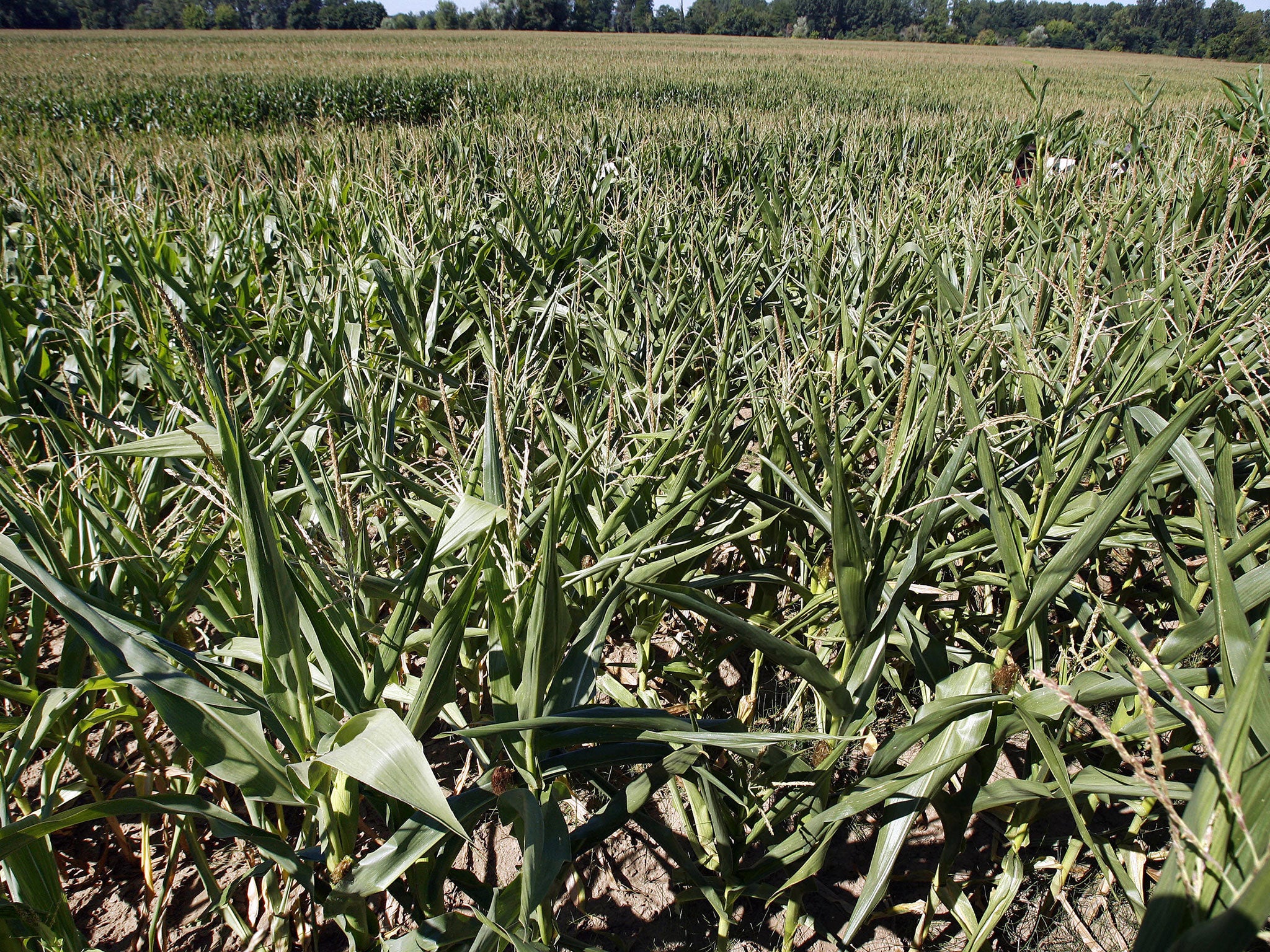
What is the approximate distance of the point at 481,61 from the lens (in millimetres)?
22609

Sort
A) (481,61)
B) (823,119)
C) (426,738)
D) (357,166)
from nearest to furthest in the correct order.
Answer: (426,738), (357,166), (823,119), (481,61)

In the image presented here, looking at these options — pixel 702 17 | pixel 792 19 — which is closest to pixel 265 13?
pixel 702 17

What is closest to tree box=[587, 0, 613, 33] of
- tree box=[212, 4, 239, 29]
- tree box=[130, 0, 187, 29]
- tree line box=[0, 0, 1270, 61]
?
tree line box=[0, 0, 1270, 61]

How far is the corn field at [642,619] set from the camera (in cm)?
99

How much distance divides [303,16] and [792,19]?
51928mm

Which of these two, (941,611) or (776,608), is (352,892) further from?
(941,611)

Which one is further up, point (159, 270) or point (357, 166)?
point (357, 166)

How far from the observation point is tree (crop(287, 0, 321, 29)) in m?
67.1

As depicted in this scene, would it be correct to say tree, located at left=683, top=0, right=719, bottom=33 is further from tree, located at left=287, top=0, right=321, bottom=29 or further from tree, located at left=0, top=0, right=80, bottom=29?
tree, located at left=0, top=0, right=80, bottom=29

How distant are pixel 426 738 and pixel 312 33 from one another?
5203cm

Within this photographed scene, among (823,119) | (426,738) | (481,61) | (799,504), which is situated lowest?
(426,738)

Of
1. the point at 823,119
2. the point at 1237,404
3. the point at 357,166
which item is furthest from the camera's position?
the point at 823,119

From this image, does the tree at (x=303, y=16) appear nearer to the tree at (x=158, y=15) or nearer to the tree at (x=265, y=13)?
the tree at (x=158, y=15)

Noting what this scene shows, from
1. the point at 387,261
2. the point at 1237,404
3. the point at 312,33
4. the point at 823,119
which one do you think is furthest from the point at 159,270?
the point at 312,33
